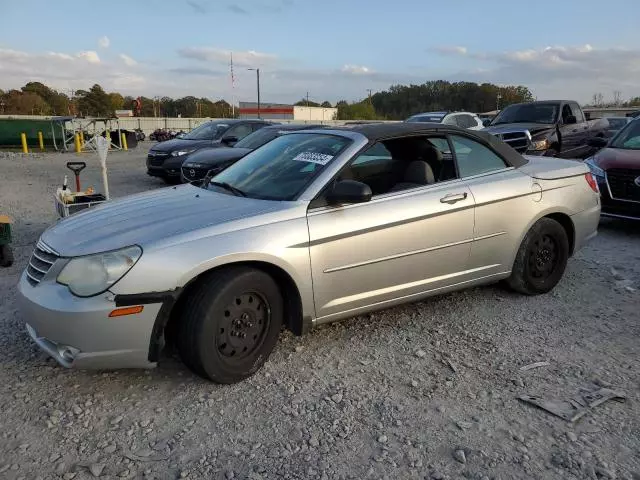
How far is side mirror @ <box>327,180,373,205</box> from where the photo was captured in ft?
11.3

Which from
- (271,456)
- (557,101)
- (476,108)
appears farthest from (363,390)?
(476,108)

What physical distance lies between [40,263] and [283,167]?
1.78 meters

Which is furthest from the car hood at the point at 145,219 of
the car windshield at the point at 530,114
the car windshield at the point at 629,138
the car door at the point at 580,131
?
the car door at the point at 580,131

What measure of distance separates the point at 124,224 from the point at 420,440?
2.15 m

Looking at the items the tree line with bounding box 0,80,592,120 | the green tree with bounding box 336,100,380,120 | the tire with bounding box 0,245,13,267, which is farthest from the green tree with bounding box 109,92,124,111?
the tire with bounding box 0,245,13,267

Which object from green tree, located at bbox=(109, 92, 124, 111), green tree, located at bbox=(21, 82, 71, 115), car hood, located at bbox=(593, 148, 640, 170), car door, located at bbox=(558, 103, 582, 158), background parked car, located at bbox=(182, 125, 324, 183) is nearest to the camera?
car hood, located at bbox=(593, 148, 640, 170)

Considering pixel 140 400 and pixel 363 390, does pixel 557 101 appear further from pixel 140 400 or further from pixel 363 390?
pixel 140 400

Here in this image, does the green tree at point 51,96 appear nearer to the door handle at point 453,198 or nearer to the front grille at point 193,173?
the front grille at point 193,173

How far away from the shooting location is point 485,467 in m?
2.52

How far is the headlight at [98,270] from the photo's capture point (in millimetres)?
2906

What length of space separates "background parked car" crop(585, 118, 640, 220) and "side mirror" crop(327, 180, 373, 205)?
4807mm

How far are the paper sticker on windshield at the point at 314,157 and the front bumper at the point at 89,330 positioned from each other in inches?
60.6

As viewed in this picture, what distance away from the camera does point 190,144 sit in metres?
12.3

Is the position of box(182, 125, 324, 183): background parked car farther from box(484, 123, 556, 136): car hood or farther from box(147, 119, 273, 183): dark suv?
box(484, 123, 556, 136): car hood
